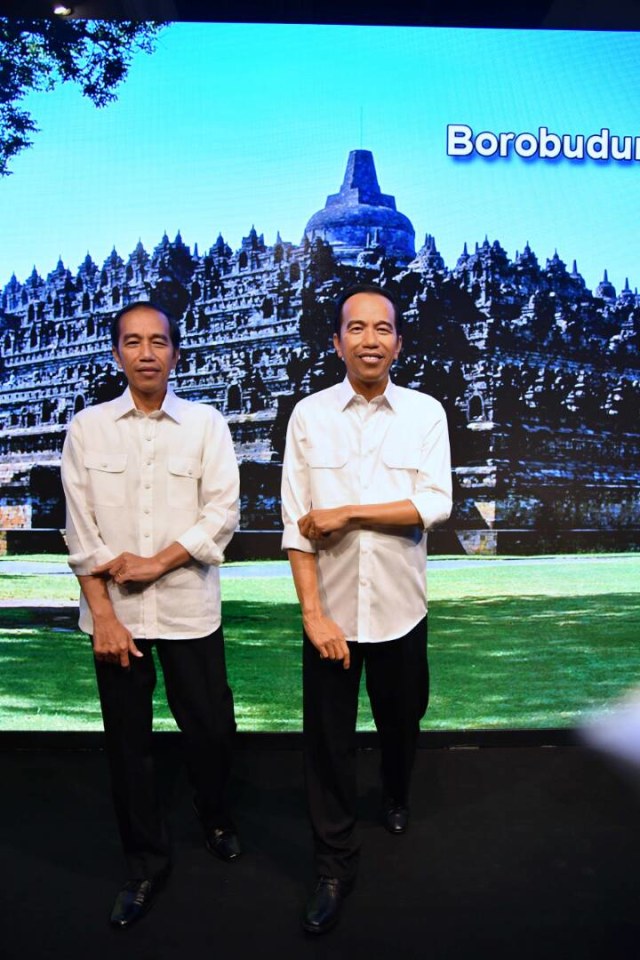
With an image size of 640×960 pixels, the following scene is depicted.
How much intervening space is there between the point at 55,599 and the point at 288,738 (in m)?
1.33

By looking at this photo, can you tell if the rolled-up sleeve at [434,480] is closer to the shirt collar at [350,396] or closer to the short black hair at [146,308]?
the shirt collar at [350,396]

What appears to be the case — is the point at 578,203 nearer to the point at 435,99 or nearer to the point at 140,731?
the point at 435,99

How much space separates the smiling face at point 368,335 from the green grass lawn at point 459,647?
1902 millimetres

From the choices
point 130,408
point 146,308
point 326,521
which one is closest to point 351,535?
point 326,521

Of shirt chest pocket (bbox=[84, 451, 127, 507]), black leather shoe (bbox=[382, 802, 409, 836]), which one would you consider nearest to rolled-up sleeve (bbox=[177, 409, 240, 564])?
shirt chest pocket (bbox=[84, 451, 127, 507])

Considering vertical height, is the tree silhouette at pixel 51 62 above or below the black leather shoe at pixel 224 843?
above

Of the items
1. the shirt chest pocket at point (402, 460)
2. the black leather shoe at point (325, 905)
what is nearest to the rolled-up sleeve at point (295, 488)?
the shirt chest pocket at point (402, 460)

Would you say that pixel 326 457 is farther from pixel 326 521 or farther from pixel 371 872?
pixel 371 872

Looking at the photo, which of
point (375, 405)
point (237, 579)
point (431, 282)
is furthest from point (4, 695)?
point (431, 282)

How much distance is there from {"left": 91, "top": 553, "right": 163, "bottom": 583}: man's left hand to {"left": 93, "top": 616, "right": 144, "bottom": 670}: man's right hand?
119 millimetres

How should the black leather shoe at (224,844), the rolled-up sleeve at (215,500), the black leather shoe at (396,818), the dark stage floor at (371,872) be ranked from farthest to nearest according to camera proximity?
1. the black leather shoe at (396,818)
2. the black leather shoe at (224,844)
3. the rolled-up sleeve at (215,500)
4. the dark stage floor at (371,872)

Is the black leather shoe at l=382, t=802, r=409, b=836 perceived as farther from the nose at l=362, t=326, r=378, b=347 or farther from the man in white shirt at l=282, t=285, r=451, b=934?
the nose at l=362, t=326, r=378, b=347

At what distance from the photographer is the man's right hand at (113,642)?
2.21m

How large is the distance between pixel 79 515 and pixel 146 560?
0.23 m
